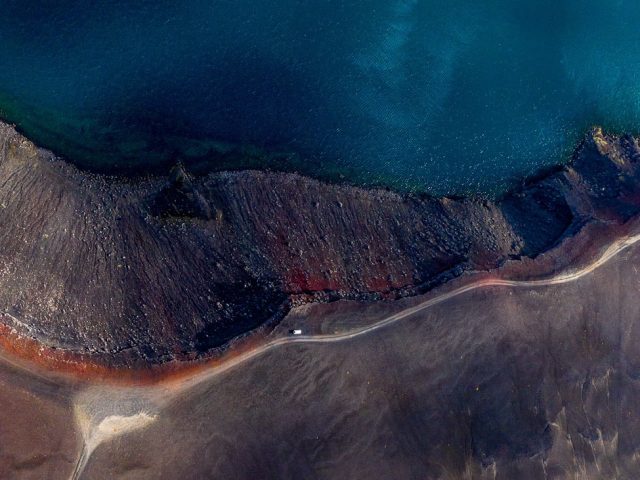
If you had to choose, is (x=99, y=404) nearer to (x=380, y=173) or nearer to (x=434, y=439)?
(x=434, y=439)

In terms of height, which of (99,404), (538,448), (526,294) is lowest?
(538,448)

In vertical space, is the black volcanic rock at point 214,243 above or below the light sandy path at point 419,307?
above

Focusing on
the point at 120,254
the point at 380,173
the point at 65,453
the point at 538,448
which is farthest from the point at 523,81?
the point at 65,453

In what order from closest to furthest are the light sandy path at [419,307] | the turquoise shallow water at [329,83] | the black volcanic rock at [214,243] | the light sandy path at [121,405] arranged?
the light sandy path at [121,405]
the light sandy path at [419,307]
the black volcanic rock at [214,243]
the turquoise shallow water at [329,83]

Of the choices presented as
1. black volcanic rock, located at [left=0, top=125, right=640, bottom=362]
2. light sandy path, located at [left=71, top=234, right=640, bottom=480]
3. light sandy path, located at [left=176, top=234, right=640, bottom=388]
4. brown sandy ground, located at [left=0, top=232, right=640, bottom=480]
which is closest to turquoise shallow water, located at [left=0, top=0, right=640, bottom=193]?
black volcanic rock, located at [left=0, top=125, right=640, bottom=362]

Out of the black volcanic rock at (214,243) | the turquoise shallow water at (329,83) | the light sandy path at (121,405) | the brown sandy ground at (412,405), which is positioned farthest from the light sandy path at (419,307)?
the turquoise shallow water at (329,83)

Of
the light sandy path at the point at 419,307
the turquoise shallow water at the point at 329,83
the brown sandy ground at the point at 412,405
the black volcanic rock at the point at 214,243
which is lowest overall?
the brown sandy ground at the point at 412,405

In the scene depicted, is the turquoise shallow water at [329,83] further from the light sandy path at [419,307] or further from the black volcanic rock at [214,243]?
the light sandy path at [419,307]

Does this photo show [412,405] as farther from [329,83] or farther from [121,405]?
[329,83]
